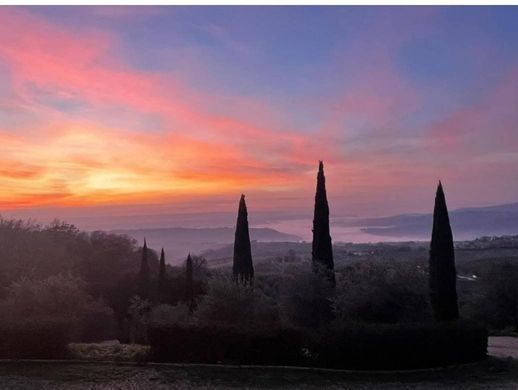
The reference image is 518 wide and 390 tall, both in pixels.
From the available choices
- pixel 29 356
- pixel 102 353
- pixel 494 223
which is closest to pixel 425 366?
pixel 102 353

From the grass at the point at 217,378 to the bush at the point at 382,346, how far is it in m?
0.43

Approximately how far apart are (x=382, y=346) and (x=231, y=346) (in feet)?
14.3

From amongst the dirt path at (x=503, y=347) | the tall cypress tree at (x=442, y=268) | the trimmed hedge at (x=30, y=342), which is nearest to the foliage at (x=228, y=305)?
the trimmed hedge at (x=30, y=342)

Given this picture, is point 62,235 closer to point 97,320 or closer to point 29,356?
point 97,320

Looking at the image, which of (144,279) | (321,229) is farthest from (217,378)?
(144,279)

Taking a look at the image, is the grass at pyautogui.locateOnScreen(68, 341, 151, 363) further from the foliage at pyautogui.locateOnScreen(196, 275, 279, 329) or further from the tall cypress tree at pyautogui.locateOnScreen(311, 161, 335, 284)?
the tall cypress tree at pyautogui.locateOnScreen(311, 161, 335, 284)

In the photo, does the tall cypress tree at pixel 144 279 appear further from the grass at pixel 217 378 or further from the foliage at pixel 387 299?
the grass at pixel 217 378

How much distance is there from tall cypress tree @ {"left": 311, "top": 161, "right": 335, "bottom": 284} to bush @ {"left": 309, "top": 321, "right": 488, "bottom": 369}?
7579 millimetres

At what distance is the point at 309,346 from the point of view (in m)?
16.5

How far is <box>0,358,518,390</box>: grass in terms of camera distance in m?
14.2

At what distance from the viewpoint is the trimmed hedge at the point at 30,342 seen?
1661cm

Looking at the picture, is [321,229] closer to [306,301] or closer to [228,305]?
[306,301]

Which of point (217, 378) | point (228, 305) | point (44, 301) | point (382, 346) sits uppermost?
point (228, 305)

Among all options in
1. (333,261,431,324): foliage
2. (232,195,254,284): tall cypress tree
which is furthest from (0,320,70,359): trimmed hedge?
(232,195,254,284): tall cypress tree
